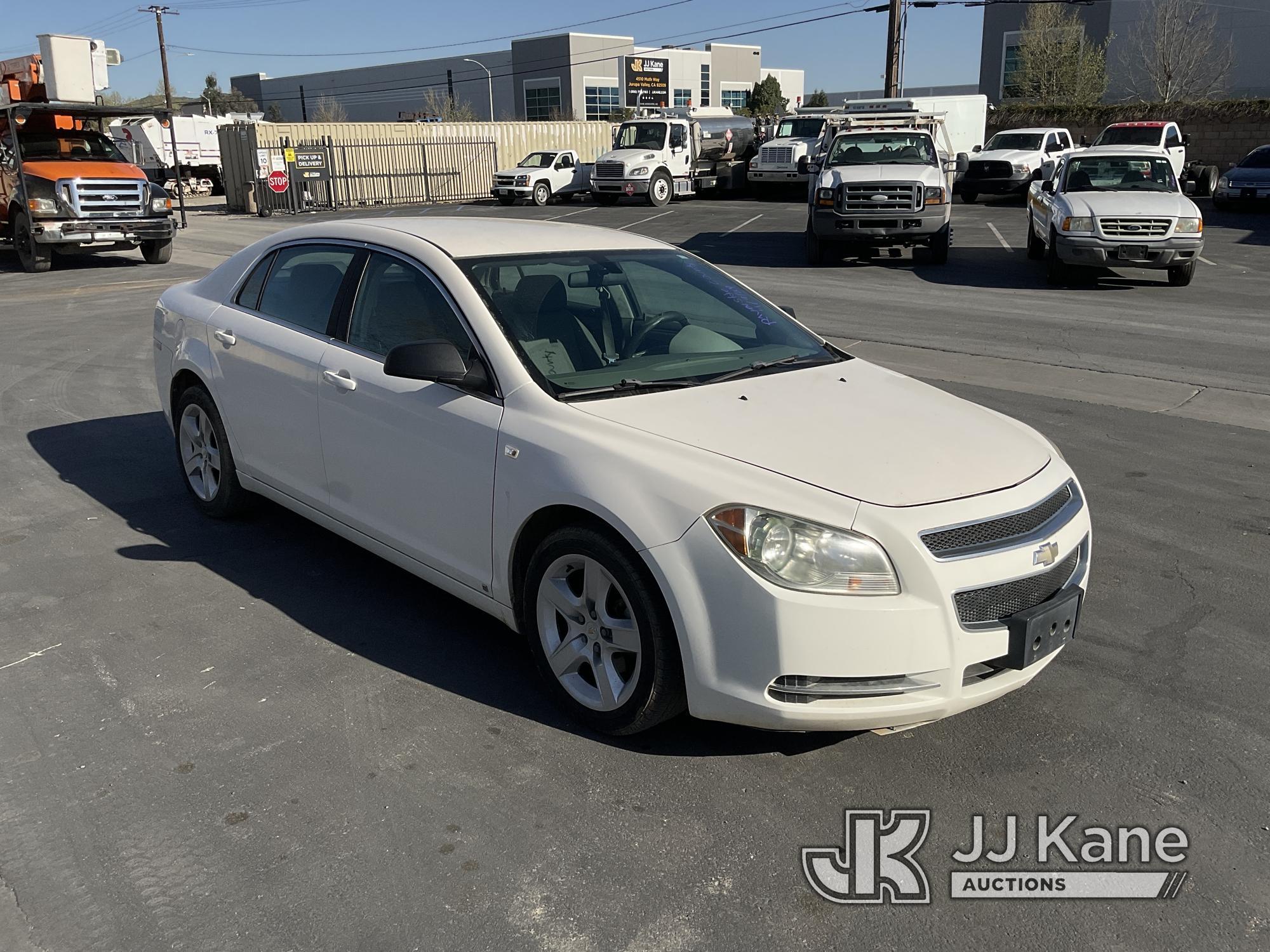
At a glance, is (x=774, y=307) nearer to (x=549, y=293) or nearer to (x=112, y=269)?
(x=549, y=293)

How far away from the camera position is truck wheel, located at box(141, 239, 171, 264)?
2038cm

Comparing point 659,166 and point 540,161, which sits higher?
point 540,161

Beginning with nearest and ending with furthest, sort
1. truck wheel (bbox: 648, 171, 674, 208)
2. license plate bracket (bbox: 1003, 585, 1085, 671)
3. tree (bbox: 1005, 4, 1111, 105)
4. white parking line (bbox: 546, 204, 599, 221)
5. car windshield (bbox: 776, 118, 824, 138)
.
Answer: license plate bracket (bbox: 1003, 585, 1085, 671) < white parking line (bbox: 546, 204, 599, 221) < truck wheel (bbox: 648, 171, 674, 208) < car windshield (bbox: 776, 118, 824, 138) < tree (bbox: 1005, 4, 1111, 105)

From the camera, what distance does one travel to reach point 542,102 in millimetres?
96062

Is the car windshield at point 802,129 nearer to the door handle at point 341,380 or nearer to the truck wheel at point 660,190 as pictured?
the truck wheel at point 660,190

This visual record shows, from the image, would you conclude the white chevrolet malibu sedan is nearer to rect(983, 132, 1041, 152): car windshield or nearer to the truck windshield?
the truck windshield

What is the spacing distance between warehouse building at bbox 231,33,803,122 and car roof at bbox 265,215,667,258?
251 feet

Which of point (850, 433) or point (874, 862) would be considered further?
point (850, 433)

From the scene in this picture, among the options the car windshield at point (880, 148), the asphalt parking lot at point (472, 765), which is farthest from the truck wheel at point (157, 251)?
the asphalt parking lot at point (472, 765)

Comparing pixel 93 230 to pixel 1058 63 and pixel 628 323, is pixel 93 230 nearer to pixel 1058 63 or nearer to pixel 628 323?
pixel 628 323

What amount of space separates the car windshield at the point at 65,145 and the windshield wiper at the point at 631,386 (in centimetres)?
1887

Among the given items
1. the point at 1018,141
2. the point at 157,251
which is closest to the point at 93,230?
the point at 157,251

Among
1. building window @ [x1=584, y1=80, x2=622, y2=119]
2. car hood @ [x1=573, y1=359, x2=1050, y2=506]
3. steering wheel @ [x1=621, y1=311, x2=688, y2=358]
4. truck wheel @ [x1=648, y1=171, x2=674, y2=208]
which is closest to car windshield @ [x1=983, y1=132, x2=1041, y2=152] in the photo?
truck wheel @ [x1=648, y1=171, x2=674, y2=208]

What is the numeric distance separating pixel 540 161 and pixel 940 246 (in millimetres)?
20542
